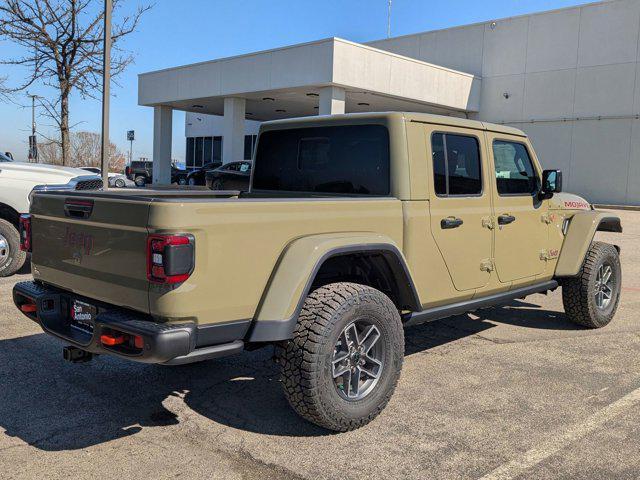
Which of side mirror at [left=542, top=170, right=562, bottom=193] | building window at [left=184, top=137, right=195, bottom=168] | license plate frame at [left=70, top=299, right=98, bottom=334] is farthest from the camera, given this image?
building window at [left=184, top=137, right=195, bottom=168]

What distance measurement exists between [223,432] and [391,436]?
0.98 m

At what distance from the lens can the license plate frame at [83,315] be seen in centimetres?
345

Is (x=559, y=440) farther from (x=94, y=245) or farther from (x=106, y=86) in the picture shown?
(x=106, y=86)

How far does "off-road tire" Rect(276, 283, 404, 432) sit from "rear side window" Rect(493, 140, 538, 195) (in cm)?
184

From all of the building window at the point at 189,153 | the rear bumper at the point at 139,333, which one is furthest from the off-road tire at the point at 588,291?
the building window at the point at 189,153

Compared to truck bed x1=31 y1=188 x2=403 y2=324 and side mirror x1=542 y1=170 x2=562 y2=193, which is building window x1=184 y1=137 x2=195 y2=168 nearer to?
side mirror x1=542 y1=170 x2=562 y2=193

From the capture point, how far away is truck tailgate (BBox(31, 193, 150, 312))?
305cm

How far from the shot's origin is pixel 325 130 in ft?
15.1

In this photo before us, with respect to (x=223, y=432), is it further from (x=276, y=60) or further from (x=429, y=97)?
(x=429, y=97)

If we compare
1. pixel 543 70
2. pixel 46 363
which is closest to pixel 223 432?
pixel 46 363

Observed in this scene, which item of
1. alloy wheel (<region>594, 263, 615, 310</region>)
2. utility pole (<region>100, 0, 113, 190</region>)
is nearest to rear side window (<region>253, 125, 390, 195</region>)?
alloy wheel (<region>594, 263, 615, 310</region>)

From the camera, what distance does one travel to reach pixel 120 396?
159 inches

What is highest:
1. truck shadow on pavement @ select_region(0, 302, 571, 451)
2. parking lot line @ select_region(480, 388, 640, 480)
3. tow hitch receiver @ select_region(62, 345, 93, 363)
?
tow hitch receiver @ select_region(62, 345, 93, 363)

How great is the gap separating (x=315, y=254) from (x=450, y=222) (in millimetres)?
1308
